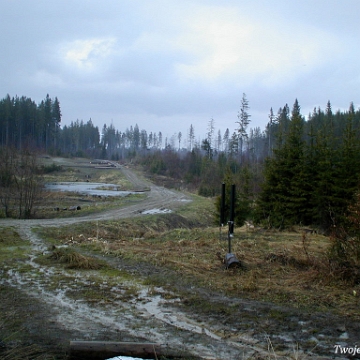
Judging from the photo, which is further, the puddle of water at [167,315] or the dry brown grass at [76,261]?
the dry brown grass at [76,261]

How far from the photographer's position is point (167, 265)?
33.4 feet

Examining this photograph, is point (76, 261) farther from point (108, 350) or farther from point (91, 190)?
point (91, 190)

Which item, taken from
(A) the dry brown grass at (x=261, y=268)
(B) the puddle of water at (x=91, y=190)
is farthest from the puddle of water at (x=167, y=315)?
(B) the puddle of water at (x=91, y=190)

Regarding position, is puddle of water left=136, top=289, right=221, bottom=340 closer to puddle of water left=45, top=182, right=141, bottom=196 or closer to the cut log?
the cut log

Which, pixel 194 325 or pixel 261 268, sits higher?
pixel 261 268

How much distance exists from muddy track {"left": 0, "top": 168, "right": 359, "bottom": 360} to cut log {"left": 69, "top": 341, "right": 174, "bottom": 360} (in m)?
0.46

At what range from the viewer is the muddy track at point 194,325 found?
5.20 meters

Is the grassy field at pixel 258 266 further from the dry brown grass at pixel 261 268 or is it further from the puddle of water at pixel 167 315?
the puddle of water at pixel 167 315

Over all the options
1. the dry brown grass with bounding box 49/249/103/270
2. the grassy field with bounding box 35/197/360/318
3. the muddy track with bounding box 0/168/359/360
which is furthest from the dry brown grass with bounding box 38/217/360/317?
the dry brown grass with bounding box 49/249/103/270

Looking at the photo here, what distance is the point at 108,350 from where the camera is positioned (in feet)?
16.0

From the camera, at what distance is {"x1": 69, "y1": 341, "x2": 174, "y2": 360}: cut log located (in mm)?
4840

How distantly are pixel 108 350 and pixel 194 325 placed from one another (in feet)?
5.52

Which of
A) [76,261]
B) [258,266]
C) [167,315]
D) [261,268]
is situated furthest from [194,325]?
[76,261]

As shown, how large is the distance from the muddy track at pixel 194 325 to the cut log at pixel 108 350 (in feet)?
1.49
